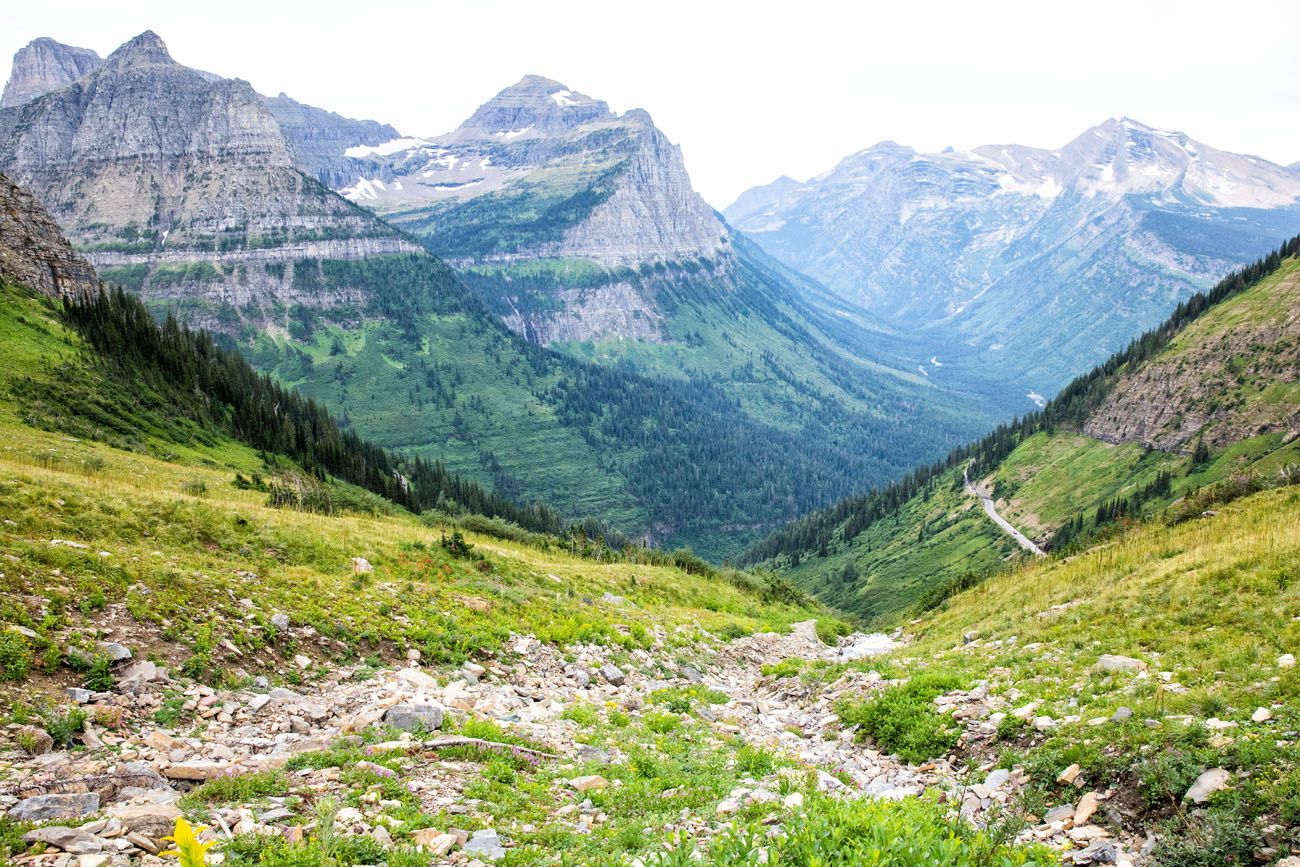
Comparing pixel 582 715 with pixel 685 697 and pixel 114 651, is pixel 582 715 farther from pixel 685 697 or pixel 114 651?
pixel 114 651

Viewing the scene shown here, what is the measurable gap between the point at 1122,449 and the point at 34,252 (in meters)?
199

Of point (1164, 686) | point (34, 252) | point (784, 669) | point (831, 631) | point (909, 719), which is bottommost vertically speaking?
point (831, 631)

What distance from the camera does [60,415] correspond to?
48156 mm

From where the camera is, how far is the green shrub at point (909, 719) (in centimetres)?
1507

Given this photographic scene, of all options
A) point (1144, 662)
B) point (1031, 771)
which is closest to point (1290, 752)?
point (1031, 771)

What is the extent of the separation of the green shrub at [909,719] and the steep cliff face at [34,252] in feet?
332

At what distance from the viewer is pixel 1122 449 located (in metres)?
148

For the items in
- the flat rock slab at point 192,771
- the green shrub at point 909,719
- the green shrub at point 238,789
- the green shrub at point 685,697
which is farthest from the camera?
the green shrub at point 685,697

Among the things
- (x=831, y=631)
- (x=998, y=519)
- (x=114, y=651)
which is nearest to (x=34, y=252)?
(x=114, y=651)

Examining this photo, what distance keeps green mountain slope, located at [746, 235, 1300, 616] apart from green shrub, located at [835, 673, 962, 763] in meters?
99.8

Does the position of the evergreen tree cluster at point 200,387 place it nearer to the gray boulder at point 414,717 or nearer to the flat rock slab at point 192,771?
the gray boulder at point 414,717

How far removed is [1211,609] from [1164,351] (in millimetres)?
181813

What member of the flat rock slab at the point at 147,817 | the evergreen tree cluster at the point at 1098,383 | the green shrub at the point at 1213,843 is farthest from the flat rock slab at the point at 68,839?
the evergreen tree cluster at the point at 1098,383

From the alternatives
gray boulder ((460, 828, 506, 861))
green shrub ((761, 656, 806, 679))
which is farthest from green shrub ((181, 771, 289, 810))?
green shrub ((761, 656, 806, 679))
